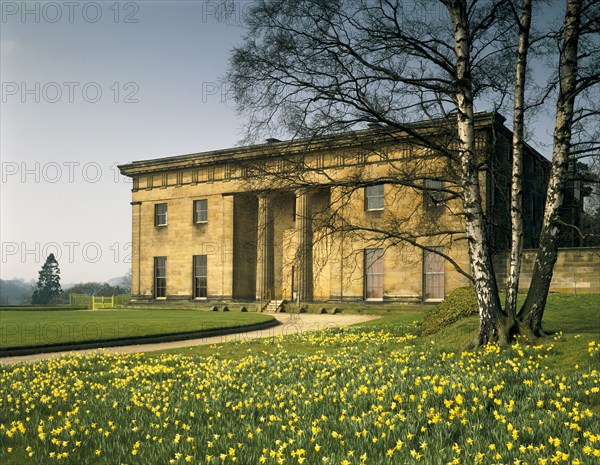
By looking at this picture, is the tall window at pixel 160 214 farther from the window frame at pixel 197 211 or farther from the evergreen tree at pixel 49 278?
the evergreen tree at pixel 49 278

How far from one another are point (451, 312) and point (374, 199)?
1971 centimetres

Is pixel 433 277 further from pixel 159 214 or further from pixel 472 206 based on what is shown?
pixel 472 206

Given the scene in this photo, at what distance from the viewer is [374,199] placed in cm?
3747

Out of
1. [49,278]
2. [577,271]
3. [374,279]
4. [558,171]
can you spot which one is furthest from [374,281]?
[49,278]

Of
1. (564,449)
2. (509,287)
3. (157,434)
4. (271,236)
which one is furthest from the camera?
(271,236)

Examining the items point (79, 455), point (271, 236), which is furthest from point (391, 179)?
point (271, 236)

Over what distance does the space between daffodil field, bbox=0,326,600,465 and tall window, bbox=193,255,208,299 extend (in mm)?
31477

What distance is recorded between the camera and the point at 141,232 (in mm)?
47688

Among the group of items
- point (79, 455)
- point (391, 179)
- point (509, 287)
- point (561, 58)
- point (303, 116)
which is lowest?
point (79, 455)

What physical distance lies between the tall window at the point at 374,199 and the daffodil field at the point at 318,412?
82.0 ft

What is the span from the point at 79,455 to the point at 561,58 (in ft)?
42.0

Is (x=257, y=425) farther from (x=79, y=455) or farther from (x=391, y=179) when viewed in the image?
(x=391, y=179)

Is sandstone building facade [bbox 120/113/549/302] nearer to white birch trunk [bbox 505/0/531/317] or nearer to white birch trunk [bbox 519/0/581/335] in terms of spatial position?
white birch trunk [bbox 505/0/531/317]

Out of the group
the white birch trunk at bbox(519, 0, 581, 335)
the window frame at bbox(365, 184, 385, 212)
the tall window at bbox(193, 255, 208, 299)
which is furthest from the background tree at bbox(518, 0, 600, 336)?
the tall window at bbox(193, 255, 208, 299)
